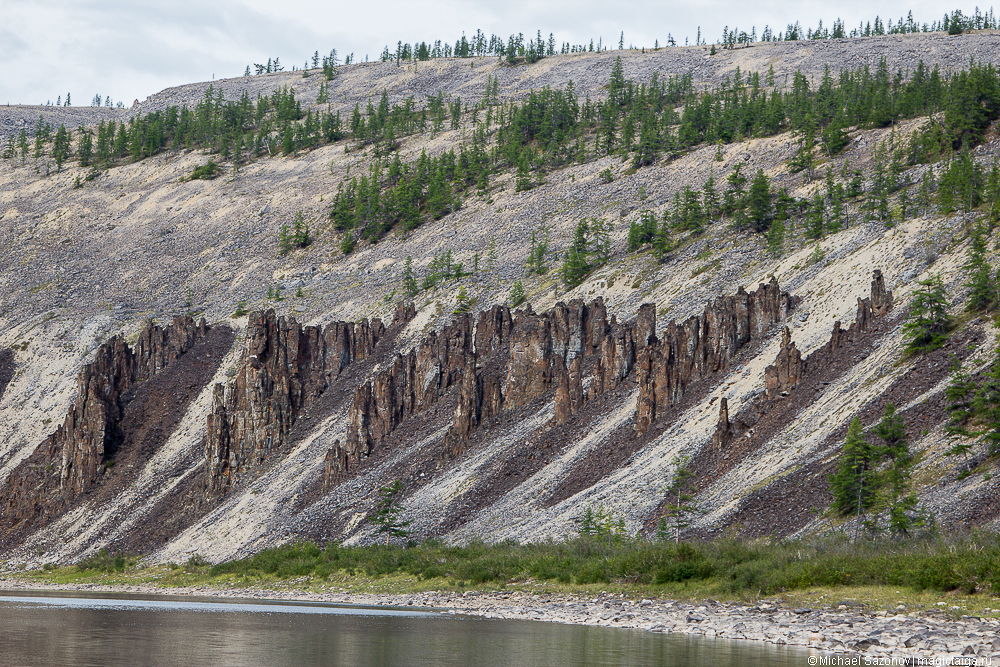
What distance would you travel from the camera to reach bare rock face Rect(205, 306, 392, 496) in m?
102

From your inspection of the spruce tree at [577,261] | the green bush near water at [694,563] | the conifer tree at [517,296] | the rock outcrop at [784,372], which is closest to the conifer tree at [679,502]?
the green bush near water at [694,563]

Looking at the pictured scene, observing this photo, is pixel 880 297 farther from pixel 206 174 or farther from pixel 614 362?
pixel 206 174


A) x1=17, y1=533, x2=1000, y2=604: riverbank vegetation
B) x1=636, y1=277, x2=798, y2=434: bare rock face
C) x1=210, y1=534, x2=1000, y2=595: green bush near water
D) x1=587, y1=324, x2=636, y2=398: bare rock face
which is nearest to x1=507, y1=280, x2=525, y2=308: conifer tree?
x1=587, y1=324, x2=636, y2=398: bare rock face

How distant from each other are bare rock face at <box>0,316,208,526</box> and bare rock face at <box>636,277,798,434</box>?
6214cm

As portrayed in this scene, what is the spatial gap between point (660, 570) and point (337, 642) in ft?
64.4

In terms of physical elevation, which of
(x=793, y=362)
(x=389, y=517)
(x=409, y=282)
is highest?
(x=409, y=282)

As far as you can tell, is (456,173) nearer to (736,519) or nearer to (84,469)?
(84,469)

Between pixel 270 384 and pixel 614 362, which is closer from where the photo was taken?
pixel 614 362

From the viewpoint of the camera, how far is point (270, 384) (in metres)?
108

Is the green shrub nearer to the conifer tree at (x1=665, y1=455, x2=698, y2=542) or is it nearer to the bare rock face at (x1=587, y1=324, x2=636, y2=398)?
the bare rock face at (x1=587, y1=324, x2=636, y2=398)

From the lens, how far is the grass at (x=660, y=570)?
37844 millimetres

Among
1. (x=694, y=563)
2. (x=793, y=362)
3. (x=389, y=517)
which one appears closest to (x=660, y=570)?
(x=694, y=563)

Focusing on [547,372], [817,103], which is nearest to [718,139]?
[817,103]

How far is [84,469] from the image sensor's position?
107 m
